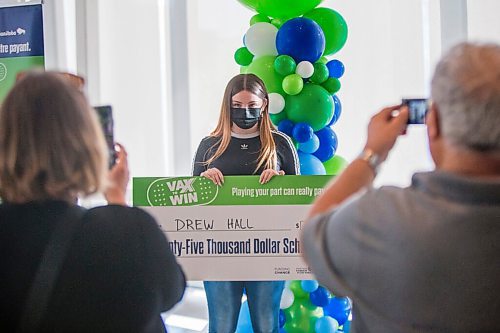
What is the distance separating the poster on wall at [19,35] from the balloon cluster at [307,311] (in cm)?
170

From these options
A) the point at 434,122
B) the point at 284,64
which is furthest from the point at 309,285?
the point at 434,122

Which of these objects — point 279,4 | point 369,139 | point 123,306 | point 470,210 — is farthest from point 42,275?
point 279,4

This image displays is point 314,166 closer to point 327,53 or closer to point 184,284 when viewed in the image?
point 327,53

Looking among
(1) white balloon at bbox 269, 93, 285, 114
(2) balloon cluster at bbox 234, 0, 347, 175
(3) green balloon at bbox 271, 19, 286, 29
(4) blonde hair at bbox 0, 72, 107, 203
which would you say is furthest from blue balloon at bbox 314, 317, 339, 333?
(4) blonde hair at bbox 0, 72, 107, 203

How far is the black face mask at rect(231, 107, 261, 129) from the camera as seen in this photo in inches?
96.0

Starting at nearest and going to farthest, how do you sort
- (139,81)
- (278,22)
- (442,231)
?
(442,231), (278,22), (139,81)

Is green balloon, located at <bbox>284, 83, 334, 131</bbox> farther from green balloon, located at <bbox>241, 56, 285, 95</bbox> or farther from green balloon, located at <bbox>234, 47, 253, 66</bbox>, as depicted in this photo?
green balloon, located at <bbox>234, 47, 253, 66</bbox>

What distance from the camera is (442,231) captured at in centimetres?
94

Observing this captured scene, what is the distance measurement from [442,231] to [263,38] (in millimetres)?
1813

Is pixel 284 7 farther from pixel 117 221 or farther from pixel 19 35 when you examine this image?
pixel 117 221

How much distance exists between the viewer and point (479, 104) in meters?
0.93

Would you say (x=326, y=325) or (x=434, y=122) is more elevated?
(x=434, y=122)

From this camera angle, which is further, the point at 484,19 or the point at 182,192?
the point at 484,19

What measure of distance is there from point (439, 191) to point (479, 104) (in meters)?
0.16
